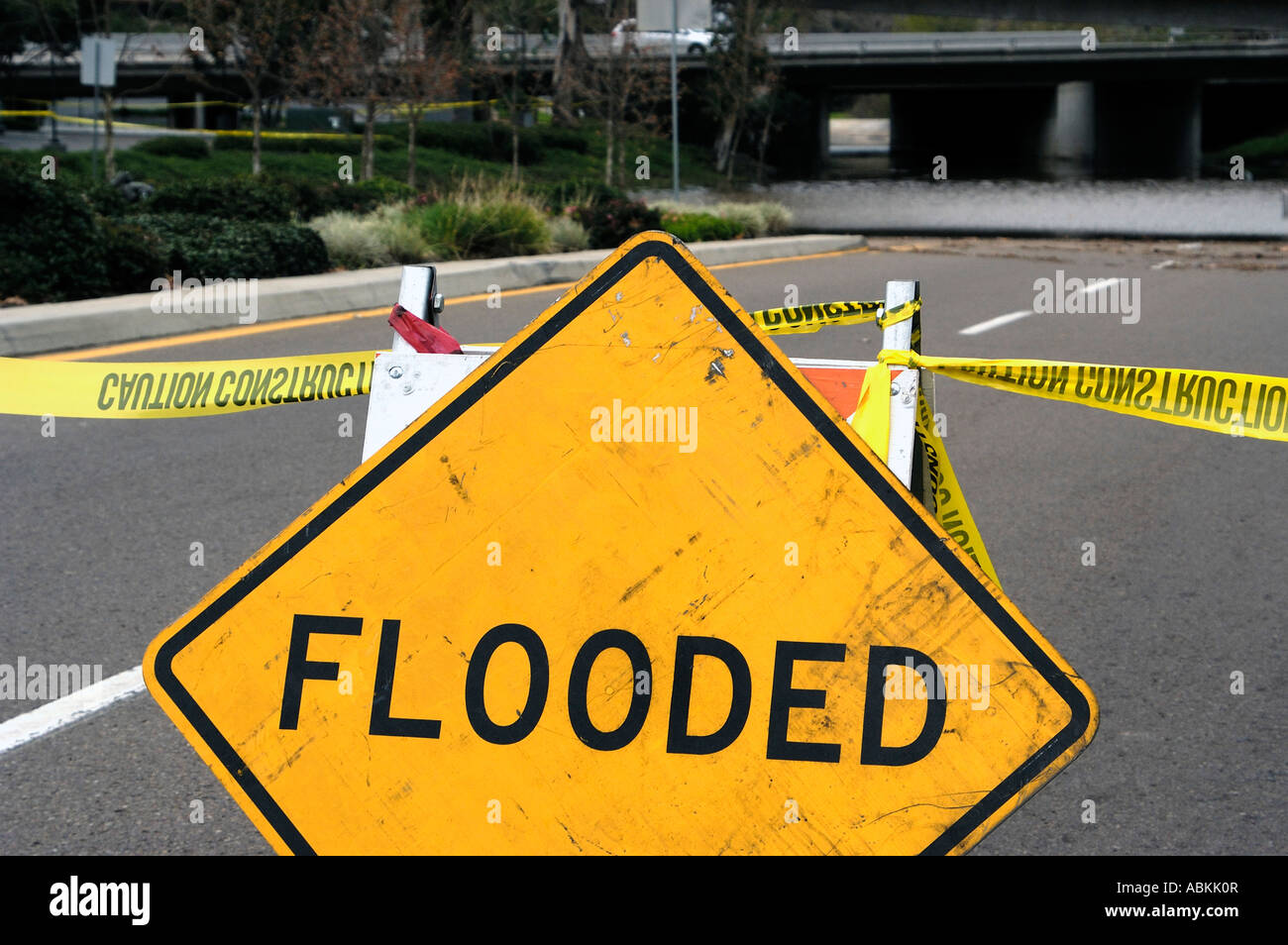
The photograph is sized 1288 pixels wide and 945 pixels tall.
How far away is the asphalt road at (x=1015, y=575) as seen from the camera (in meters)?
3.49

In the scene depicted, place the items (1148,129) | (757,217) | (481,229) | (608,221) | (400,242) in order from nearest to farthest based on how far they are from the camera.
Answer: (400,242) < (481,229) < (608,221) < (757,217) < (1148,129)

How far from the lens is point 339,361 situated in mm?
3555

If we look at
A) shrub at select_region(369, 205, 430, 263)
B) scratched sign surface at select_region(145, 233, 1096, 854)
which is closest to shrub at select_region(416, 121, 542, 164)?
shrub at select_region(369, 205, 430, 263)

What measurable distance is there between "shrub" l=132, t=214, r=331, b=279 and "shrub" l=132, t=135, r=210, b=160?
60.5 feet

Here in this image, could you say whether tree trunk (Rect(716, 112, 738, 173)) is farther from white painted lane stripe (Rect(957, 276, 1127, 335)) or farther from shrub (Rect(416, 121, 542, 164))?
white painted lane stripe (Rect(957, 276, 1127, 335))

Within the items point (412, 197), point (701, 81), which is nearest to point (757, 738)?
point (412, 197)

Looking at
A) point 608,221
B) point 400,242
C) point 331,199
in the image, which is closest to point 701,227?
point 608,221

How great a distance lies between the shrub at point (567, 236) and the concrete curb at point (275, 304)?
464mm

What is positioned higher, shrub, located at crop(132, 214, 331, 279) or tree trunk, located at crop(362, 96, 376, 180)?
tree trunk, located at crop(362, 96, 376, 180)

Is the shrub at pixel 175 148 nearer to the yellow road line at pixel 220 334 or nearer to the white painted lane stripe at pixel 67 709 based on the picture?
the yellow road line at pixel 220 334

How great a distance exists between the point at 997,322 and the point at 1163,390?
401 inches

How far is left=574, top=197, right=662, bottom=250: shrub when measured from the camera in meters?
20.5

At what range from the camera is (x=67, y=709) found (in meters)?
4.02

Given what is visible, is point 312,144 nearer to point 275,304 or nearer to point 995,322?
point 275,304
